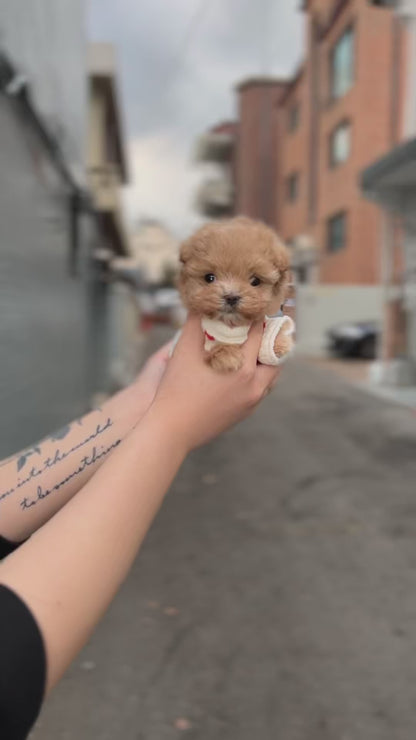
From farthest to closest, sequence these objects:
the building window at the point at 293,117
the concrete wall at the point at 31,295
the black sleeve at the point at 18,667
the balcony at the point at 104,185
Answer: the building window at the point at 293,117, the balcony at the point at 104,185, the concrete wall at the point at 31,295, the black sleeve at the point at 18,667

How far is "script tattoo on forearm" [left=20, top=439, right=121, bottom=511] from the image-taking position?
1248mm

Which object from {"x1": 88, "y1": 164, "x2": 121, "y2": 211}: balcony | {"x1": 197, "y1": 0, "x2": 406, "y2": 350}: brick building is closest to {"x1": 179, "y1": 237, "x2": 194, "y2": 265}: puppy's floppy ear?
{"x1": 88, "y1": 164, "x2": 121, "y2": 211}: balcony

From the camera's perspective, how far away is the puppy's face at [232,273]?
1134mm

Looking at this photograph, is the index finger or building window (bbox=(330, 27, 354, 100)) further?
building window (bbox=(330, 27, 354, 100))

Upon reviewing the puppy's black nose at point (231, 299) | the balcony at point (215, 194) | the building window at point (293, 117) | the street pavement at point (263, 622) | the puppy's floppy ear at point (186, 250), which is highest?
the building window at point (293, 117)

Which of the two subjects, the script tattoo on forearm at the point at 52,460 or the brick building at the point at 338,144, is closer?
the script tattoo on forearm at the point at 52,460

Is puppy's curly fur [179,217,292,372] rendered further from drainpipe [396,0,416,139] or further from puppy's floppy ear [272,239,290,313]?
drainpipe [396,0,416,139]

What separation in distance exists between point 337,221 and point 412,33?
1422cm

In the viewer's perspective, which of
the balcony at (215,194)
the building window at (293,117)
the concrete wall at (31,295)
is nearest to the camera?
the concrete wall at (31,295)

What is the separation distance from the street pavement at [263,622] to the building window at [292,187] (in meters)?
26.6

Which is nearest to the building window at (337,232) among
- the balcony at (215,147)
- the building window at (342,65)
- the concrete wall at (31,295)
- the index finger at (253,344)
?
the building window at (342,65)

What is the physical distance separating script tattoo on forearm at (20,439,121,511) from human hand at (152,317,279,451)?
25cm

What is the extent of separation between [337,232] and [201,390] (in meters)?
26.3

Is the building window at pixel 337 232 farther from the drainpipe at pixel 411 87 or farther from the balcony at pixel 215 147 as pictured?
the balcony at pixel 215 147
